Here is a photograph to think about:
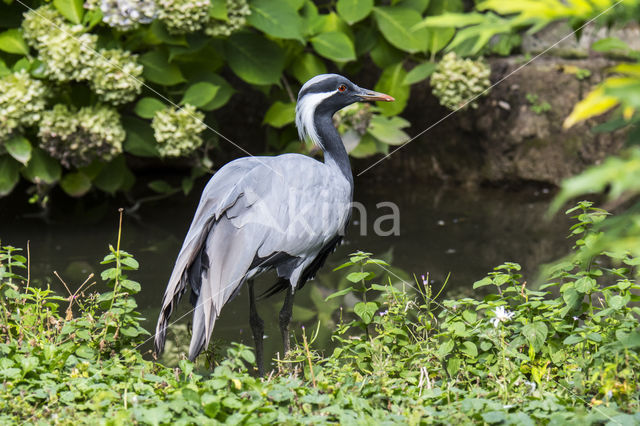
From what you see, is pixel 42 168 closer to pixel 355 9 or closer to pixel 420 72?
pixel 355 9

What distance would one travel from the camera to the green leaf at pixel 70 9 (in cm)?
533

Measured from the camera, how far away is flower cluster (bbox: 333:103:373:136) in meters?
5.67

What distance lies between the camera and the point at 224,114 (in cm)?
729

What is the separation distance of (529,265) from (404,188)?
207 centimetres

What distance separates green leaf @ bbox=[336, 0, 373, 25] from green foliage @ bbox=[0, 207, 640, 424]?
2.99m

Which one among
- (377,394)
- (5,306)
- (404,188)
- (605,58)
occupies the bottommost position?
(404,188)

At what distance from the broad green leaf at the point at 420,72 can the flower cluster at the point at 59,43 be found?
2.30m

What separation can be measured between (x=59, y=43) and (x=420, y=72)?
8.55ft

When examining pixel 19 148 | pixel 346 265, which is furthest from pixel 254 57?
pixel 346 265

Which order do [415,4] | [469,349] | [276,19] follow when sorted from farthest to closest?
[415,4], [276,19], [469,349]

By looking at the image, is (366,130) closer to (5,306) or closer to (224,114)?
(224,114)

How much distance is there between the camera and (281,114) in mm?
6004

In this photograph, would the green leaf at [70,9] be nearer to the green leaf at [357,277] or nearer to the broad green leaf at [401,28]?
the broad green leaf at [401,28]

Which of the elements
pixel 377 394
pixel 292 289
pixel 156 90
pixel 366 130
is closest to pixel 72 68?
pixel 156 90
